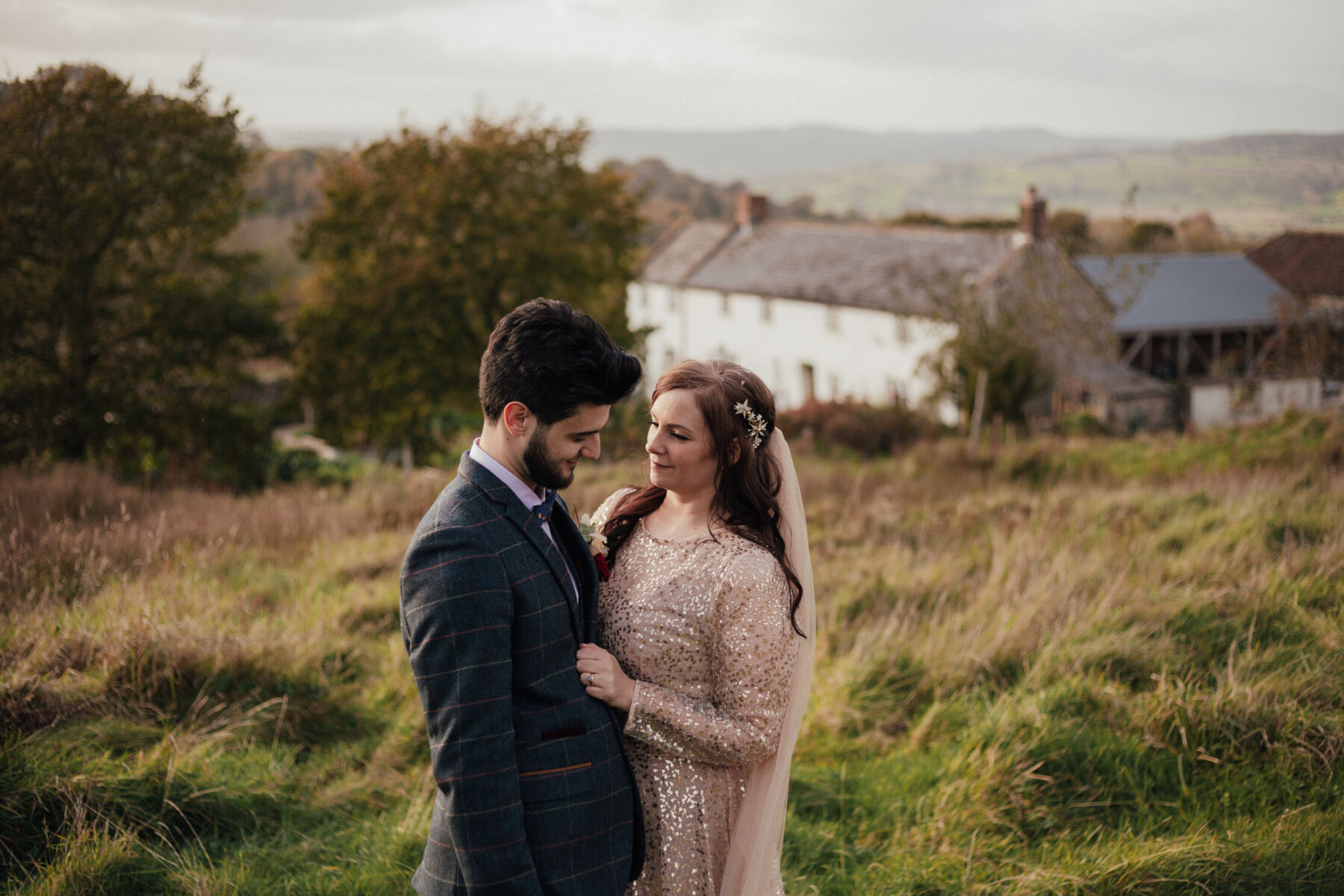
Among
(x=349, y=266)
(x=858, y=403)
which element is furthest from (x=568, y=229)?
(x=858, y=403)

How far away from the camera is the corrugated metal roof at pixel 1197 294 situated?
112 feet

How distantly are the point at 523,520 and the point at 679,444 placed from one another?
0.66m

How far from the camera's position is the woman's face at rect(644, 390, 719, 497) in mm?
2754

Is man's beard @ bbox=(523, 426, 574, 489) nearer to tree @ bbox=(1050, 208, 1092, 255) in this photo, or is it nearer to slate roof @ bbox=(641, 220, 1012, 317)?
tree @ bbox=(1050, 208, 1092, 255)

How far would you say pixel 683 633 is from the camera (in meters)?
2.62

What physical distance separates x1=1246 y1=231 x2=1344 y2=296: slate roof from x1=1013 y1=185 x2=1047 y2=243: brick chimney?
666 centimetres

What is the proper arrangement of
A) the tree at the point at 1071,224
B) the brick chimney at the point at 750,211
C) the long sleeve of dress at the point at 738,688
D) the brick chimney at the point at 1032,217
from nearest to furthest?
the long sleeve of dress at the point at 738,688
the brick chimney at the point at 1032,217
the tree at the point at 1071,224
the brick chimney at the point at 750,211

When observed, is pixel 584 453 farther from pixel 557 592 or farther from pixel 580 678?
pixel 580 678

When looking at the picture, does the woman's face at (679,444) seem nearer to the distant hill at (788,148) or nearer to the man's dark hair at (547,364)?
the man's dark hair at (547,364)

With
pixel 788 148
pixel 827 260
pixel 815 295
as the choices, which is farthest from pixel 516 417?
pixel 788 148

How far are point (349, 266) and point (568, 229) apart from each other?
5236 mm

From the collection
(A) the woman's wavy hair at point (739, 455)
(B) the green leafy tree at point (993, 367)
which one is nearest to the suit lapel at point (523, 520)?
(A) the woman's wavy hair at point (739, 455)

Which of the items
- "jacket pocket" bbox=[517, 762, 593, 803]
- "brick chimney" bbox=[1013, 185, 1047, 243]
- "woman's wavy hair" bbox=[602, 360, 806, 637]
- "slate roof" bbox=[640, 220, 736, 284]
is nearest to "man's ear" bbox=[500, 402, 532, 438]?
"woman's wavy hair" bbox=[602, 360, 806, 637]

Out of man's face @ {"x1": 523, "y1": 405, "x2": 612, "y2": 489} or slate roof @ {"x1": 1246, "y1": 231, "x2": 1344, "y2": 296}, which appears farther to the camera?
slate roof @ {"x1": 1246, "y1": 231, "x2": 1344, "y2": 296}
